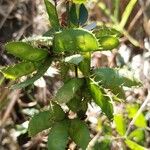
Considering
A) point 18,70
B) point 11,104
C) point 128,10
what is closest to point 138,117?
point 128,10

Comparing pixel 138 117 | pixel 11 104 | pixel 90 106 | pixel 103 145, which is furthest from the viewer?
pixel 11 104

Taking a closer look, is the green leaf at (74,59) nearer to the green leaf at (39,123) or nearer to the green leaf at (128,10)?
the green leaf at (39,123)

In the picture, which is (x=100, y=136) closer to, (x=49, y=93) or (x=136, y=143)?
(x=136, y=143)

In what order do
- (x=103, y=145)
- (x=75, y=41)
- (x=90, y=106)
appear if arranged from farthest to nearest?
(x=90, y=106)
(x=103, y=145)
(x=75, y=41)

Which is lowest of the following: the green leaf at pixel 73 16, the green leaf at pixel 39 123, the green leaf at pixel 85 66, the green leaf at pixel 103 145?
the green leaf at pixel 103 145

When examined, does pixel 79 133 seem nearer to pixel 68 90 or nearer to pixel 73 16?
pixel 68 90

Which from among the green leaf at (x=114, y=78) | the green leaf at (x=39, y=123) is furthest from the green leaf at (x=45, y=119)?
the green leaf at (x=114, y=78)

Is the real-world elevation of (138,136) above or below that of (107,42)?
below
